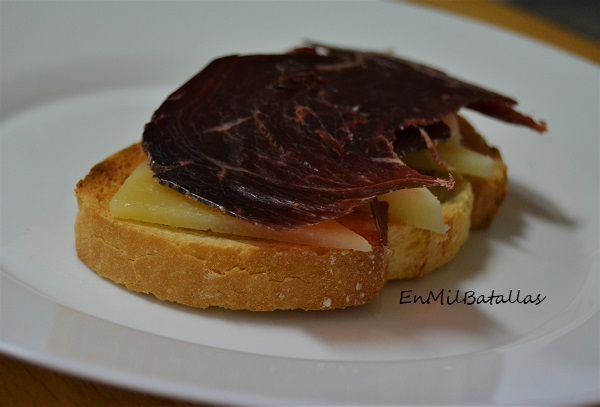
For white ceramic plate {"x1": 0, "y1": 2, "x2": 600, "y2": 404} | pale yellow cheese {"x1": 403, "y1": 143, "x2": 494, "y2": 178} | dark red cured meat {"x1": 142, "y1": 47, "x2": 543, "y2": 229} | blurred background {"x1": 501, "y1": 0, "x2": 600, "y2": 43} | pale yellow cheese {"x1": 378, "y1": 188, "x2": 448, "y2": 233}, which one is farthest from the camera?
blurred background {"x1": 501, "y1": 0, "x2": 600, "y2": 43}

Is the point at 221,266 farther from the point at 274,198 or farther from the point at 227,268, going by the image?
the point at 274,198

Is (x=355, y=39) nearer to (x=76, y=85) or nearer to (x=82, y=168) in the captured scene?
(x=76, y=85)

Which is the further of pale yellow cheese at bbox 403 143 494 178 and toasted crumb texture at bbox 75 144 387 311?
pale yellow cheese at bbox 403 143 494 178

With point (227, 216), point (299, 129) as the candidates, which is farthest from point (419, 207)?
point (227, 216)

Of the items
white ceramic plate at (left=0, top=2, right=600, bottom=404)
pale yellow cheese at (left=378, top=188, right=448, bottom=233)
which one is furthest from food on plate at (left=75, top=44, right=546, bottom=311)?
white ceramic plate at (left=0, top=2, right=600, bottom=404)

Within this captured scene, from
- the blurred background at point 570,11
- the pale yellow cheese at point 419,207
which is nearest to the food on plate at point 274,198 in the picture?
the pale yellow cheese at point 419,207

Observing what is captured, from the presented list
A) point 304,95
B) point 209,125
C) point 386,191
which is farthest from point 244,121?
point 386,191

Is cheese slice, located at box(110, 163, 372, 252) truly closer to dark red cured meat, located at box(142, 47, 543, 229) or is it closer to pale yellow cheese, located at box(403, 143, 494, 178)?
dark red cured meat, located at box(142, 47, 543, 229)

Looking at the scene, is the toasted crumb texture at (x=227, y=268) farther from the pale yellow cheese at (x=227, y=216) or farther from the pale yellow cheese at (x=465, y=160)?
the pale yellow cheese at (x=465, y=160)
